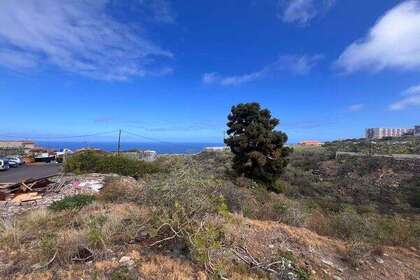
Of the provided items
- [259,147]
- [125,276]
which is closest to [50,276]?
[125,276]

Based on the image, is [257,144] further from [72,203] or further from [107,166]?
[72,203]

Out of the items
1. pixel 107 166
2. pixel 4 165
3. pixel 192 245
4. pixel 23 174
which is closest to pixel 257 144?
pixel 107 166

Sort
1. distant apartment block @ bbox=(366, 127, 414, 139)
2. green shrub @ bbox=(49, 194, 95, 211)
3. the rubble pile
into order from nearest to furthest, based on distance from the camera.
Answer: green shrub @ bbox=(49, 194, 95, 211) → the rubble pile → distant apartment block @ bbox=(366, 127, 414, 139)

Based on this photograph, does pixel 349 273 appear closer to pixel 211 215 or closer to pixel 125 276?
pixel 211 215

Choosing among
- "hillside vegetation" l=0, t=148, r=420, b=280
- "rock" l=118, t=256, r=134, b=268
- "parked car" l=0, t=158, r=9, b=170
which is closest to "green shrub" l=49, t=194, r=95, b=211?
"hillside vegetation" l=0, t=148, r=420, b=280

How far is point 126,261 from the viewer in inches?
213

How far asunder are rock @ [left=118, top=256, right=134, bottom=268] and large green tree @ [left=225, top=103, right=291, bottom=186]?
14455mm

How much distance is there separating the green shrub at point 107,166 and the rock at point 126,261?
14202 millimetres

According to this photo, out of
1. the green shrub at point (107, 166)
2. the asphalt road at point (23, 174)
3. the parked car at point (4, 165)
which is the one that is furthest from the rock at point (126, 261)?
the parked car at point (4, 165)

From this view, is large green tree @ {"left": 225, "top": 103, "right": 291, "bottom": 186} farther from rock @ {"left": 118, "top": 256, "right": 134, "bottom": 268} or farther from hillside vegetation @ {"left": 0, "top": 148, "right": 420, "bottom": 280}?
rock @ {"left": 118, "top": 256, "right": 134, "bottom": 268}

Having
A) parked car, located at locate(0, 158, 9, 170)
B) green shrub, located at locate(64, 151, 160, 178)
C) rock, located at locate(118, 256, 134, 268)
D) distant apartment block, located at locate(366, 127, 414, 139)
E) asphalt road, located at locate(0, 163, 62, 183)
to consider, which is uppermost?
distant apartment block, located at locate(366, 127, 414, 139)

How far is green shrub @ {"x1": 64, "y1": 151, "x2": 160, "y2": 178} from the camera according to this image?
787 inches

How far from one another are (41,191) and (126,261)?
37.7 feet

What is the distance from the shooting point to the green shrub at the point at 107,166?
787 inches
